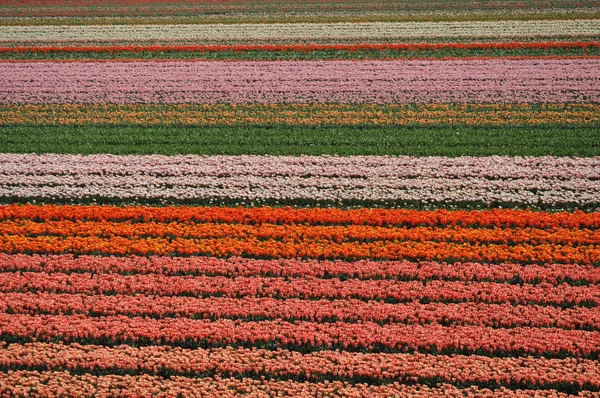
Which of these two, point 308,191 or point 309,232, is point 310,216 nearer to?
point 309,232

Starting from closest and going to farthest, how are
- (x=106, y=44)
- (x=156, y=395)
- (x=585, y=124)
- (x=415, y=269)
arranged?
(x=156, y=395), (x=415, y=269), (x=585, y=124), (x=106, y=44)

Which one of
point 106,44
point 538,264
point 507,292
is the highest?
point 106,44

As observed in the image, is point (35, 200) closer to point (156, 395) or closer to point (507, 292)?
point (156, 395)

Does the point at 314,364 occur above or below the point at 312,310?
below

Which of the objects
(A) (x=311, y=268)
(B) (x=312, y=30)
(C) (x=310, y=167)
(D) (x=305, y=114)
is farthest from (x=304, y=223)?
(B) (x=312, y=30)

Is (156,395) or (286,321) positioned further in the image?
(286,321)

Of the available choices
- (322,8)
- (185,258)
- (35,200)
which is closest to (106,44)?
(322,8)

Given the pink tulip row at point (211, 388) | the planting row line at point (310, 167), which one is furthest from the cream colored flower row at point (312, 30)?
the pink tulip row at point (211, 388)
